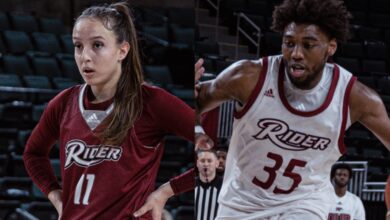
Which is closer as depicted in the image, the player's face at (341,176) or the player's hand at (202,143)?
the player's hand at (202,143)

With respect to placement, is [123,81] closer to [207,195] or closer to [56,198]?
[56,198]

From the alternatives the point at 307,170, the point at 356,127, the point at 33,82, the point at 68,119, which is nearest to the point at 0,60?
the point at 33,82

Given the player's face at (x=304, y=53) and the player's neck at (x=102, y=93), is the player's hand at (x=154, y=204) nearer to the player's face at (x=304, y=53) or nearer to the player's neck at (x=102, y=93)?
the player's neck at (x=102, y=93)

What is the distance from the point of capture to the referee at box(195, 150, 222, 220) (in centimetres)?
345

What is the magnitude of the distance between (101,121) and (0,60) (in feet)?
3.92

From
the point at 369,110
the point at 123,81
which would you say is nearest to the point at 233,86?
the point at 369,110

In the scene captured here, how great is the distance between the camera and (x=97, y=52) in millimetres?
2102

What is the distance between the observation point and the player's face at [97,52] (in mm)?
2098

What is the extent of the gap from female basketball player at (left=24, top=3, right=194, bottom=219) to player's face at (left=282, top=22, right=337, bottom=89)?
27.3 inches

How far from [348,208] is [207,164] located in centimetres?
265

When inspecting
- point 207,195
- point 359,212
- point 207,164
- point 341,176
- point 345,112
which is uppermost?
point 345,112

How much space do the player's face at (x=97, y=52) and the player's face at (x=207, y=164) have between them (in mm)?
1210

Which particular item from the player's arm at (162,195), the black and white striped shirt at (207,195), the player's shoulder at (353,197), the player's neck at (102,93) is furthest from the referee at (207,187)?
the player's shoulder at (353,197)

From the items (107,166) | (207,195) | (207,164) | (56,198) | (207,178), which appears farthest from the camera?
(207,195)
